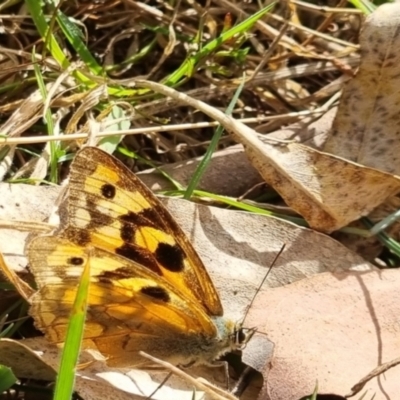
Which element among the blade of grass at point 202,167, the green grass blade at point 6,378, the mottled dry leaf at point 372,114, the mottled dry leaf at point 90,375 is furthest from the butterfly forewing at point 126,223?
the mottled dry leaf at point 372,114

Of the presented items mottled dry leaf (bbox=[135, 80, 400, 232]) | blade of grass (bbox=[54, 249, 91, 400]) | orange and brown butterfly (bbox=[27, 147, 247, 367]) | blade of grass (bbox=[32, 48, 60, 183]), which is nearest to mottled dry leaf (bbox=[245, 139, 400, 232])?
mottled dry leaf (bbox=[135, 80, 400, 232])

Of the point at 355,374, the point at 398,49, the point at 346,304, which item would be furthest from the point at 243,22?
the point at 355,374

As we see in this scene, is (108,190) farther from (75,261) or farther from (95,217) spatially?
(75,261)

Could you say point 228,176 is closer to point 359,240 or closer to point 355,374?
point 359,240

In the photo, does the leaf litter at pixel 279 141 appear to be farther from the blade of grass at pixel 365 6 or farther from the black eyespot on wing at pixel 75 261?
the black eyespot on wing at pixel 75 261

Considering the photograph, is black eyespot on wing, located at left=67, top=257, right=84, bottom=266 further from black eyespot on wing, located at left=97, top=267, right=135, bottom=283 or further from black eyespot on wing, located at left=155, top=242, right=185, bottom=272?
black eyespot on wing, located at left=155, top=242, right=185, bottom=272

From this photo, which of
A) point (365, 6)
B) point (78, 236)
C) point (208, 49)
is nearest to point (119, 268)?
point (78, 236)
